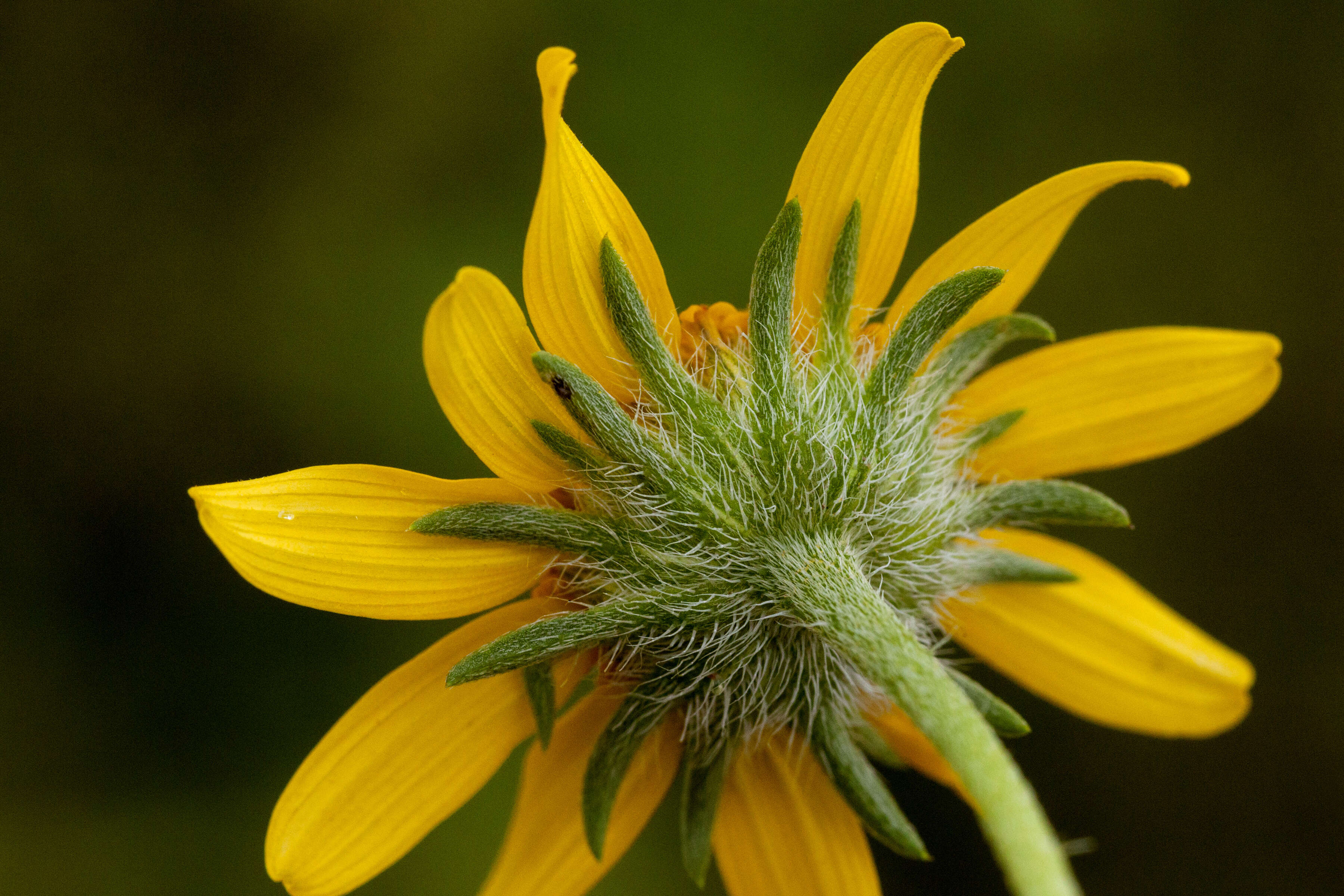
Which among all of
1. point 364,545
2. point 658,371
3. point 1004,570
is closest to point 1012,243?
point 1004,570

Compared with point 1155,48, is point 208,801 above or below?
below

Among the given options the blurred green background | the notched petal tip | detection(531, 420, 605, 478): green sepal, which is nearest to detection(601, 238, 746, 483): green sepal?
detection(531, 420, 605, 478): green sepal

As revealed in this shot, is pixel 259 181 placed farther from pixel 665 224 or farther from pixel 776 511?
pixel 776 511

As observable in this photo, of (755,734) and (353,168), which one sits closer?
(755,734)

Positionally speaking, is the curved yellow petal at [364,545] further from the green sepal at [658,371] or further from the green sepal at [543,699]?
the green sepal at [658,371]

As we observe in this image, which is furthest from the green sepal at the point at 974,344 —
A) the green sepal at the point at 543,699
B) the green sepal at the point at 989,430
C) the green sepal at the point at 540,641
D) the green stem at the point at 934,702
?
the green sepal at the point at 543,699

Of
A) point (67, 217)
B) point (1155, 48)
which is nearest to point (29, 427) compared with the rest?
point (67, 217)

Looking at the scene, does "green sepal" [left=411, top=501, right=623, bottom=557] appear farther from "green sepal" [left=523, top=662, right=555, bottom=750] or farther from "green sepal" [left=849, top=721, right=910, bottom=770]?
"green sepal" [left=849, top=721, right=910, bottom=770]
